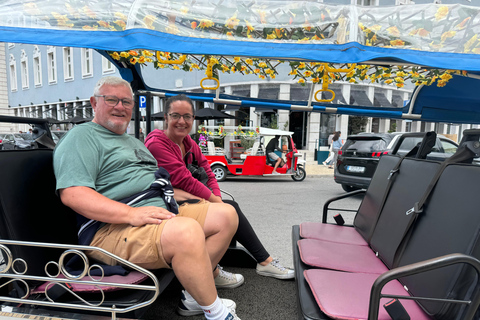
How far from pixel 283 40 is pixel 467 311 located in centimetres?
151

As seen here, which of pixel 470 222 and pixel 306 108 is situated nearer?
pixel 470 222

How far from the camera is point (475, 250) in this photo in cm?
128

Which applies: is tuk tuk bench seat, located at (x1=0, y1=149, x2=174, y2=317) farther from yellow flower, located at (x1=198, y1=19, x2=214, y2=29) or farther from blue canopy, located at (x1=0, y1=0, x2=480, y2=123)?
yellow flower, located at (x1=198, y1=19, x2=214, y2=29)

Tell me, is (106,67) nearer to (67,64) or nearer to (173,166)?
(67,64)

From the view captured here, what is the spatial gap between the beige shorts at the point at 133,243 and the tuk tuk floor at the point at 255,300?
623mm

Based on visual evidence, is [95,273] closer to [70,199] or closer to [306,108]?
[70,199]

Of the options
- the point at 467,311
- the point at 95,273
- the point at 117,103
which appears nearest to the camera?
the point at 467,311

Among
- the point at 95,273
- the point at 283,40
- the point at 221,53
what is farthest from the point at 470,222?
the point at 95,273

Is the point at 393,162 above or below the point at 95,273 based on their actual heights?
above

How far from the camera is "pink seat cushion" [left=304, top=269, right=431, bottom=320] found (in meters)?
1.34

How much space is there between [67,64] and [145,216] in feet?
80.5

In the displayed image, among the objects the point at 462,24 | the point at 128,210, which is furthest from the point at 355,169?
the point at 128,210

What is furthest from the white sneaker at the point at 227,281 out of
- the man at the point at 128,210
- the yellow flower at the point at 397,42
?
the yellow flower at the point at 397,42

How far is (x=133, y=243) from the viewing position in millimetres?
1585
